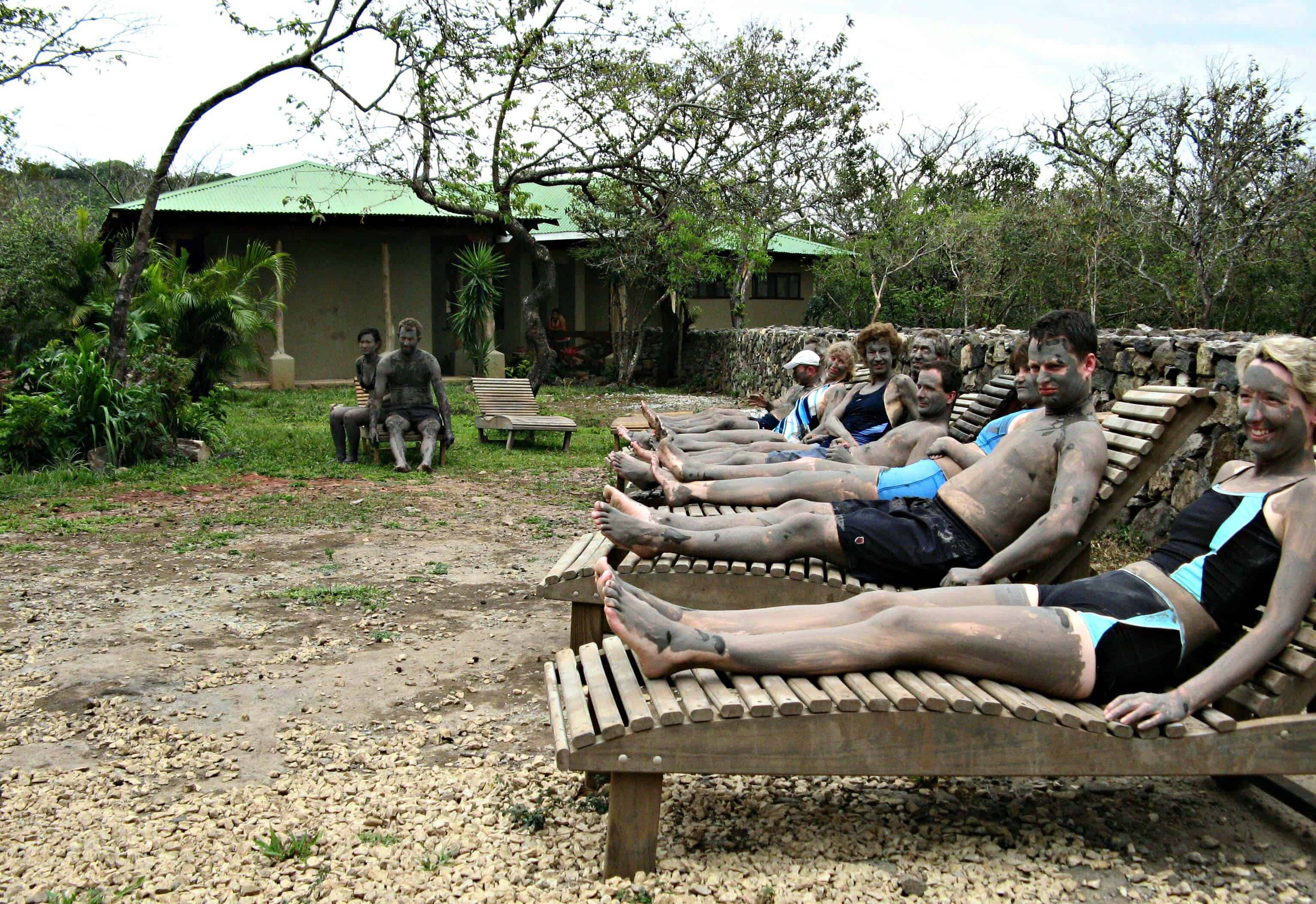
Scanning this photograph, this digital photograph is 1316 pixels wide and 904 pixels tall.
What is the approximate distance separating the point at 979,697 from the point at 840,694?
34cm

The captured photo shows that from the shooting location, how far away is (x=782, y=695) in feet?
8.48

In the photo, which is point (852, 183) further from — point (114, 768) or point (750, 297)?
point (114, 768)

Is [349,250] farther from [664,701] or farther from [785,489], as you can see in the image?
[664,701]

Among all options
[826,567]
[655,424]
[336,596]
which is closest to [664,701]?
[826,567]

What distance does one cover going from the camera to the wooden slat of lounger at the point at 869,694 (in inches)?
99.9

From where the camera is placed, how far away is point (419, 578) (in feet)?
19.1

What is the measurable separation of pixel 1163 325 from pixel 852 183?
28.4 ft

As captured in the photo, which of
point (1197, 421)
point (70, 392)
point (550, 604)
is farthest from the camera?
point (70, 392)

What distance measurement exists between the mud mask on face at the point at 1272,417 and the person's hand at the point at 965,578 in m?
0.94

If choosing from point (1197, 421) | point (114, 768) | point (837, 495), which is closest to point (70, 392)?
point (114, 768)

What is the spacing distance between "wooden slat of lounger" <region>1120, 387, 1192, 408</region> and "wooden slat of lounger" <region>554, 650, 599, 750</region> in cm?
219

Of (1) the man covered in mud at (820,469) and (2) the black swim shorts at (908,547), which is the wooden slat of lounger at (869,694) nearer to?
(2) the black swim shorts at (908,547)

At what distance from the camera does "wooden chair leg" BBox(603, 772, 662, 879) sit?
8.50 feet

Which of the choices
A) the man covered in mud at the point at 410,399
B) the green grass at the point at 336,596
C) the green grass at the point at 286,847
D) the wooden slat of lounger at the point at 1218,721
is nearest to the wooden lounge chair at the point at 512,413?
the man covered in mud at the point at 410,399
